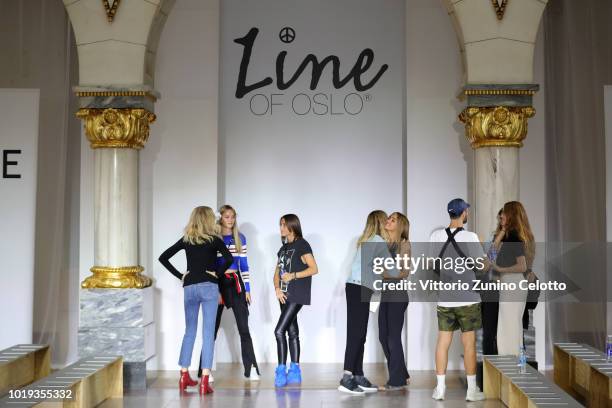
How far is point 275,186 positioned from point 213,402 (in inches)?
130

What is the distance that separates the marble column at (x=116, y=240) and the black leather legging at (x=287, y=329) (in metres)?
1.22

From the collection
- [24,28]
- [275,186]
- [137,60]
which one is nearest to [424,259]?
[275,186]

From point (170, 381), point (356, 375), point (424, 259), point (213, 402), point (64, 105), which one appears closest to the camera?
point (213, 402)

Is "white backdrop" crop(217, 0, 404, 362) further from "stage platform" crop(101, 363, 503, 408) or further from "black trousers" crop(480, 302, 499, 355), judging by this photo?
"black trousers" crop(480, 302, 499, 355)

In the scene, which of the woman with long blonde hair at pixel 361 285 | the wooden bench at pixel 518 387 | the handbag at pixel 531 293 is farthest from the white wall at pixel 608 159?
the woman with long blonde hair at pixel 361 285

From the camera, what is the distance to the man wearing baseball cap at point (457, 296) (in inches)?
284

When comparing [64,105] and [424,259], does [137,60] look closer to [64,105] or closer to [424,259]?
[64,105]

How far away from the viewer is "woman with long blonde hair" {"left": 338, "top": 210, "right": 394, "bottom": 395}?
767cm

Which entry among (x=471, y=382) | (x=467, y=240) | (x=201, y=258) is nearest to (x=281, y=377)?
(x=201, y=258)

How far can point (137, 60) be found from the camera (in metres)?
8.22

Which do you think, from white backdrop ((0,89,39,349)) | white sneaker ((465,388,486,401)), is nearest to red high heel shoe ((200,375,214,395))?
white sneaker ((465,388,486,401))

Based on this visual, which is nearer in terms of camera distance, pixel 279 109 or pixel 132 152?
pixel 132 152

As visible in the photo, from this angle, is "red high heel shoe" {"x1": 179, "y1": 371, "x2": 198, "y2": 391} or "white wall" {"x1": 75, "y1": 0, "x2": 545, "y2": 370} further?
"white wall" {"x1": 75, "y1": 0, "x2": 545, "y2": 370}

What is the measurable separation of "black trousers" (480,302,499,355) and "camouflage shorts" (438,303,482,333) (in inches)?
18.6
